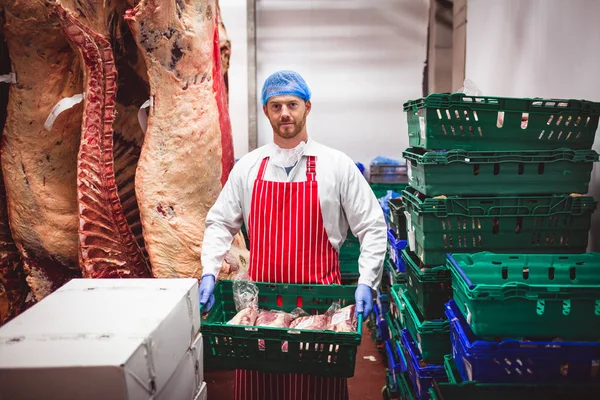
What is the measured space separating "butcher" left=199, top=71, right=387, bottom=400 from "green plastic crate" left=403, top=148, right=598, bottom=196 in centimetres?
36

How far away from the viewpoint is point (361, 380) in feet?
11.1

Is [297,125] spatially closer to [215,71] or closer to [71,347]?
[215,71]

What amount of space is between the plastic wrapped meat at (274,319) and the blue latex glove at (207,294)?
0.24 m

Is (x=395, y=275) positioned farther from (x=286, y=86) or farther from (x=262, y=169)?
(x=286, y=86)

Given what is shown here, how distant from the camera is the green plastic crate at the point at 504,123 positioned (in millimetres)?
2154

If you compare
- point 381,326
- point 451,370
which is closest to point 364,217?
point 451,370

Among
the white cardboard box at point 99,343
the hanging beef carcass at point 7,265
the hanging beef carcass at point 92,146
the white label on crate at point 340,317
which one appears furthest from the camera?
the hanging beef carcass at point 7,265

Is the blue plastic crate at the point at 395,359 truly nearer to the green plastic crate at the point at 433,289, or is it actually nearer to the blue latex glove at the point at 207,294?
the green plastic crate at the point at 433,289

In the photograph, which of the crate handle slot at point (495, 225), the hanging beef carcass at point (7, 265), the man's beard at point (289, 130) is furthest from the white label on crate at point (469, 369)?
the hanging beef carcass at point (7, 265)

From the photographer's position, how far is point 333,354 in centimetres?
158

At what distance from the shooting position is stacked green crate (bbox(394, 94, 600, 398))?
7.11 feet

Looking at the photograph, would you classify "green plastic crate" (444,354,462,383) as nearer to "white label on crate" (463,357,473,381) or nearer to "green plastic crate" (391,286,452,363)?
"green plastic crate" (391,286,452,363)

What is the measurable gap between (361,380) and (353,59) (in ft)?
15.8

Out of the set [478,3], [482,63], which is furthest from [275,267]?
[478,3]
